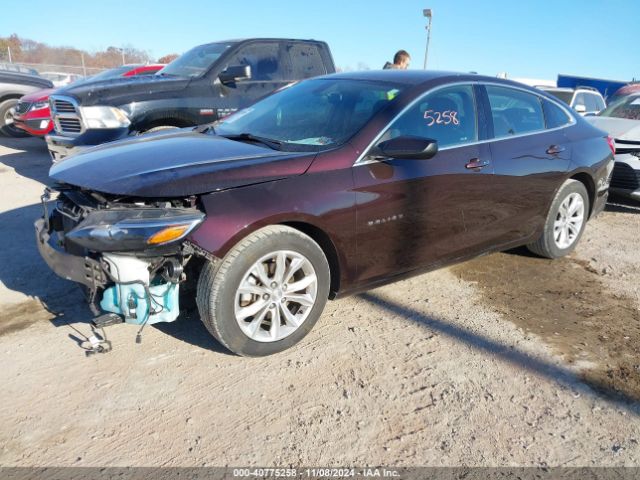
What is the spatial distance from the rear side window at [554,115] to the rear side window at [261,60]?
12.8ft

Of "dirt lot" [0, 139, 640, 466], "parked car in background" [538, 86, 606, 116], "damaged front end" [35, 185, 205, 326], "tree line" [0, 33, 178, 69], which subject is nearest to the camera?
"dirt lot" [0, 139, 640, 466]

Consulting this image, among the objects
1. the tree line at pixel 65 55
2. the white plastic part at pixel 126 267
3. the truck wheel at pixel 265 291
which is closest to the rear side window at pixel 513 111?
the truck wheel at pixel 265 291

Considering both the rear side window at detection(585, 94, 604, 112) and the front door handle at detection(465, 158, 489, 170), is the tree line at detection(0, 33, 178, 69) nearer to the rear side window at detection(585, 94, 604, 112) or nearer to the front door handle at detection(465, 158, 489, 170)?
the rear side window at detection(585, 94, 604, 112)

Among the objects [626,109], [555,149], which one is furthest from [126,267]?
[626,109]

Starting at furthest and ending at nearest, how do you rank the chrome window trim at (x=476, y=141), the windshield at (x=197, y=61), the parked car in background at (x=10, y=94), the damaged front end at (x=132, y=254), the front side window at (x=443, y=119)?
the parked car in background at (x=10, y=94) < the windshield at (x=197, y=61) < the front side window at (x=443, y=119) < the chrome window trim at (x=476, y=141) < the damaged front end at (x=132, y=254)

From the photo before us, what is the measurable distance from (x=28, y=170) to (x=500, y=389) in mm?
7792

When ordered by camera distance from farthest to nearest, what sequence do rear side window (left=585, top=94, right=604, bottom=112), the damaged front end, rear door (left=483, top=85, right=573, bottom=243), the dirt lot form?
rear side window (left=585, top=94, right=604, bottom=112) → rear door (left=483, top=85, right=573, bottom=243) → the damaged front end → the dirt lot

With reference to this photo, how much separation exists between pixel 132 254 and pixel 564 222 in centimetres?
372

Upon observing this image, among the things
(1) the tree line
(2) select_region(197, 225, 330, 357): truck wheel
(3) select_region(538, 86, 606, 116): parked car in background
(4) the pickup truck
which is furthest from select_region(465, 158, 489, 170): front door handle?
(1) the tree line

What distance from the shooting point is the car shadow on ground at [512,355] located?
2.70 meters

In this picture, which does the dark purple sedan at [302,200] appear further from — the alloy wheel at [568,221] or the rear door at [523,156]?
the alloy wheel at [568,221]

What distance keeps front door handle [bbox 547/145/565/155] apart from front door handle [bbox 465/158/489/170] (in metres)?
0.83

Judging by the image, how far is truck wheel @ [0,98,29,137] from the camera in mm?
10492

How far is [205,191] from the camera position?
8.69 ft
